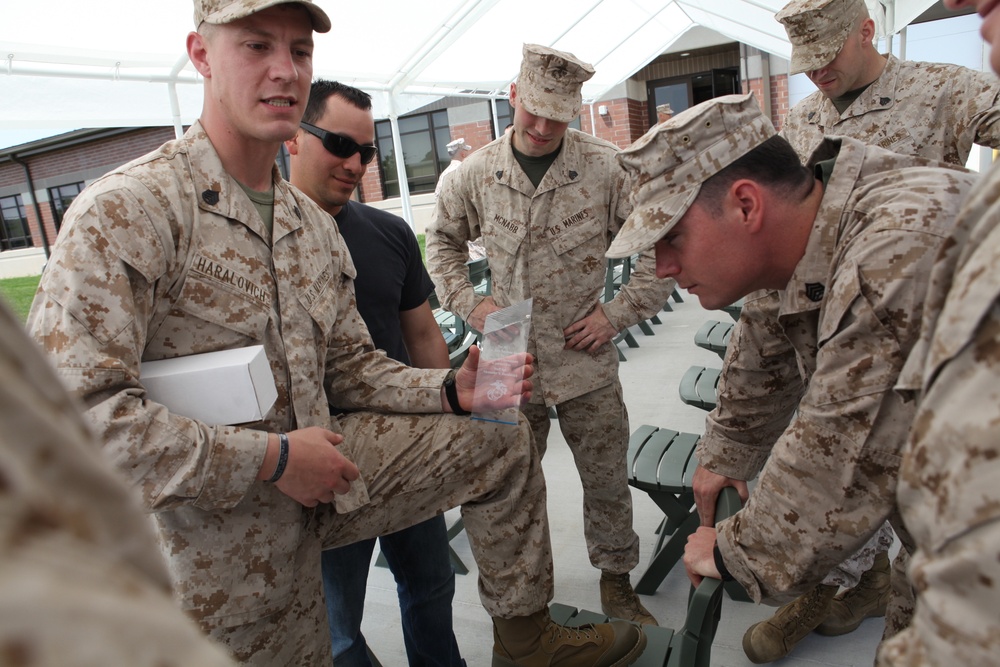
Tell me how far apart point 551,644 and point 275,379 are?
113 cm

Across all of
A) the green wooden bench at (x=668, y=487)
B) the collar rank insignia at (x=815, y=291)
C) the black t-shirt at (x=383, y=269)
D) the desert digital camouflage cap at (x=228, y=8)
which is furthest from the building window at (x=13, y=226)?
the collar rank insignia at (x=815, y=291)

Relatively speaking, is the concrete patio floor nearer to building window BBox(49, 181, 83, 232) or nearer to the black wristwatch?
the black wristwatch

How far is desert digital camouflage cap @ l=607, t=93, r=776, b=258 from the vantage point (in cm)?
178

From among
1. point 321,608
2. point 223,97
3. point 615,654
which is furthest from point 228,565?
point 615,654

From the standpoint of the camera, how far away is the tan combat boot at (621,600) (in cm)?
311

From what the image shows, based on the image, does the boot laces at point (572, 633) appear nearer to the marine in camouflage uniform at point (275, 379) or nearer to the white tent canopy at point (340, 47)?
the marine in camouflage uniform at point (275, 379)

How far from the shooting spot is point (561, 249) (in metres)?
3.21

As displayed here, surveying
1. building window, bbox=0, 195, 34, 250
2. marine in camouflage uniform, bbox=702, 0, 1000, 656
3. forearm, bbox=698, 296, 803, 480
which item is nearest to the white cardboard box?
forearm, bbox=698, 296, 803, 480

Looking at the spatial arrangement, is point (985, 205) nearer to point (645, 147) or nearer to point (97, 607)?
point (97, 607)

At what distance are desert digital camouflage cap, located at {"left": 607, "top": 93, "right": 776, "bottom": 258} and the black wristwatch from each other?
57cm

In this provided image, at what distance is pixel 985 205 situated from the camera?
0.80m

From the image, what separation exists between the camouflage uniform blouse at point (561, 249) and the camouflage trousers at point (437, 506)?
119cm

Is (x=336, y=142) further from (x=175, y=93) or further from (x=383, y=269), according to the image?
(x=175, y=93)

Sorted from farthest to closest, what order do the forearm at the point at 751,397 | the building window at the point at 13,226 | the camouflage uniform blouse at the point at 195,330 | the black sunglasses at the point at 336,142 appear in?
the building window at the point at 13,226, the black sunglasses at the point at 336,142, the forearm at the point at 751,397, the camouflage uniform blouse at the point at 195,330
